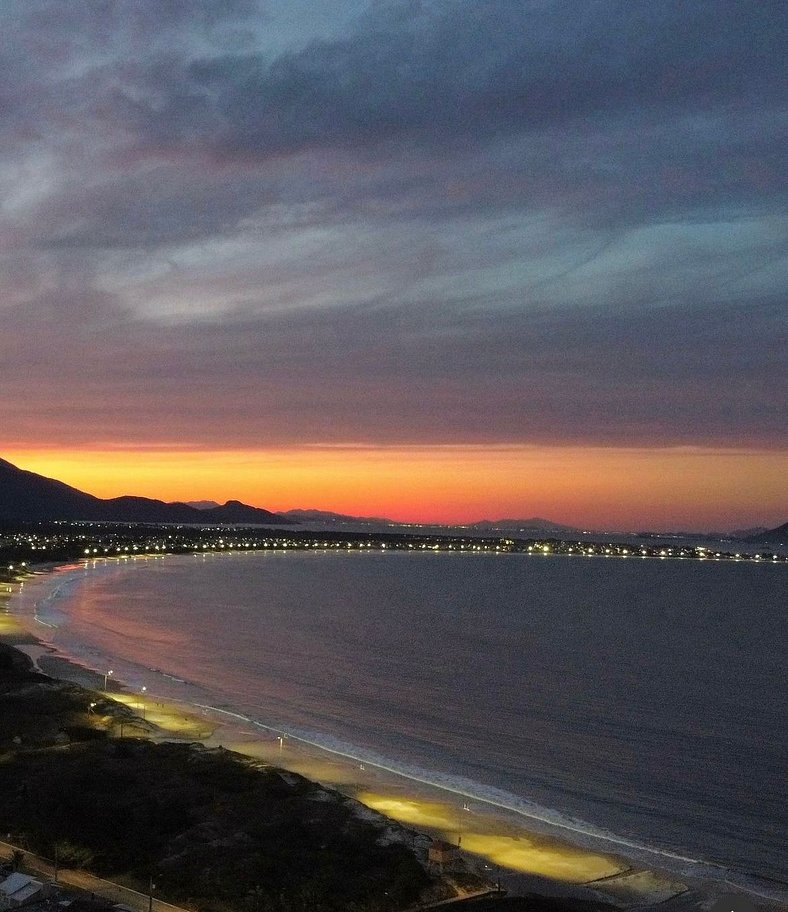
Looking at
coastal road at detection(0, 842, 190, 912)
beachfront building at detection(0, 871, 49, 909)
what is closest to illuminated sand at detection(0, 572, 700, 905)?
coastal road at detection(0, 842, 190, 912)

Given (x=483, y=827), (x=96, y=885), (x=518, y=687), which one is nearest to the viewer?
(x=96, y=885)

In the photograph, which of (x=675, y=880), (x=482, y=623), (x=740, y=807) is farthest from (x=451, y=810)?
(x=482, y=623)

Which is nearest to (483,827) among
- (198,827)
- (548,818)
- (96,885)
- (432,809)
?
(432,809)

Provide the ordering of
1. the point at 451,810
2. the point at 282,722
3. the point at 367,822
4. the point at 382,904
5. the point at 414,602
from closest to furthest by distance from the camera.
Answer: the point at 382,904
the point at 367,822
the point at 451,810
the point at 282,722
the point at 414,602

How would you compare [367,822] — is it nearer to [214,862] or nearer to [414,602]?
[214,862]

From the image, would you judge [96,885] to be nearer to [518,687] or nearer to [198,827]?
[198,827]

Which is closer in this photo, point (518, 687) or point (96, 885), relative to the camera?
point (96, 885)

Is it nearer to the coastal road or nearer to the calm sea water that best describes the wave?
the calm sea water
